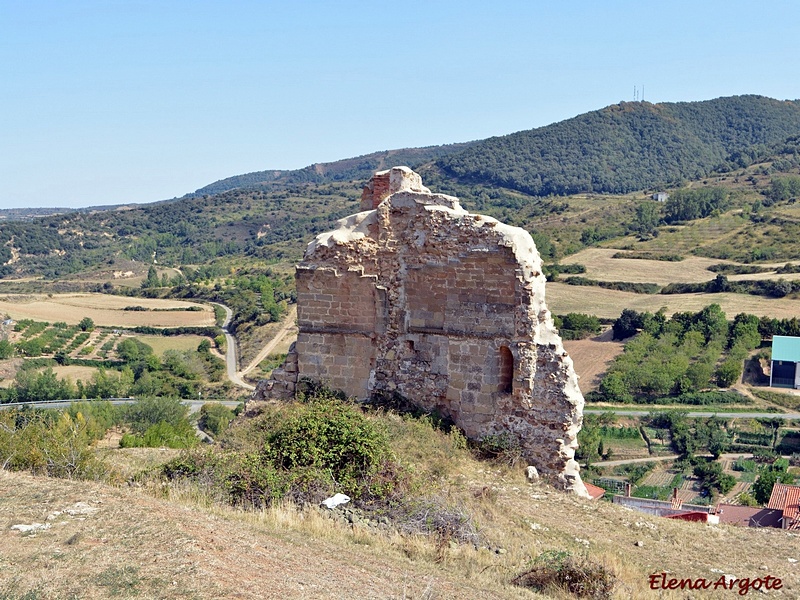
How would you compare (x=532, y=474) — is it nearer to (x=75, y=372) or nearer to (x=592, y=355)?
(x=592, y=355)

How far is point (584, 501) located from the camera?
32.9 feet

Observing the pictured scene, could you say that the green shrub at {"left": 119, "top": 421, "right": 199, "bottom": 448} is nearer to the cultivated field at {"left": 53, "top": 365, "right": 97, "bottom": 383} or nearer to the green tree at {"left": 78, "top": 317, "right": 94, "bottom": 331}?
the cultivated field at {"left": 53, "top": 365, "right": 97, "bottom": 383}

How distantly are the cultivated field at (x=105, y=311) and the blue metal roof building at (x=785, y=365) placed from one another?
117 ft

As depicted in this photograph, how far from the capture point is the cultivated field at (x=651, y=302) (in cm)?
4900

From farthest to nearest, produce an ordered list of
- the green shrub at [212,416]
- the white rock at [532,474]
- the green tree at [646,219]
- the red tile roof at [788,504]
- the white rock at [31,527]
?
the green tree at [646,219]
the green shrub at [212,416]
the red tile roof at [788,504]
the white rock at [532,474]
the white rock at [31,527]

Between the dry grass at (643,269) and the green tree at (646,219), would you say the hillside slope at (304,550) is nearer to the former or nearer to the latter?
the dry grass at (643,269)

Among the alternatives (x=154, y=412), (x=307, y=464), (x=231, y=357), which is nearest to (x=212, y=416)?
(x=154, y=412)

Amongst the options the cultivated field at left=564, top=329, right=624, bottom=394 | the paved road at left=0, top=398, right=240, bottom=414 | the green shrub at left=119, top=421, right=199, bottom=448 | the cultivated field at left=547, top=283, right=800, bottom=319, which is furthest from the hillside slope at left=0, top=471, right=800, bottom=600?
the cultivated field at left=547, top=283, right=800, bottom=319

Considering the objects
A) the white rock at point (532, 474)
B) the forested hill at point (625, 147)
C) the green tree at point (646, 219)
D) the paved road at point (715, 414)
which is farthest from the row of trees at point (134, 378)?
the forested hill at point (625, 147)

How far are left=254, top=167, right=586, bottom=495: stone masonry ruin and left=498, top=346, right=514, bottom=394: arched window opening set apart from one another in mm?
14

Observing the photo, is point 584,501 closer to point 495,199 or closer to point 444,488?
point 444,488

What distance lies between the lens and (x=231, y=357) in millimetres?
52250

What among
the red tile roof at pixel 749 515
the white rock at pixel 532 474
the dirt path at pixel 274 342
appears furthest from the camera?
the dirt path at pixel 274 342

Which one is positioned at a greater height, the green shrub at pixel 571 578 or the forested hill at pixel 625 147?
the forested hill at pixel 625 147
